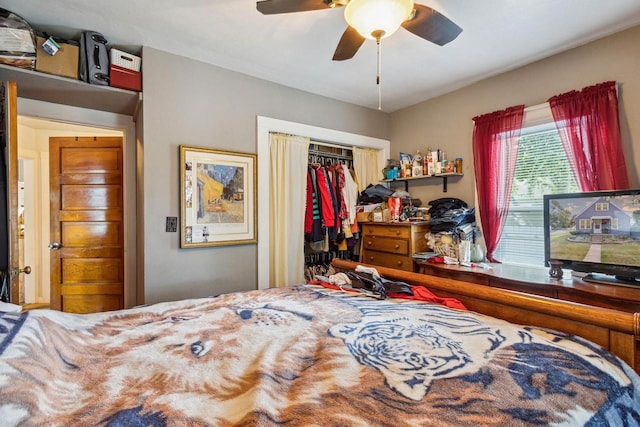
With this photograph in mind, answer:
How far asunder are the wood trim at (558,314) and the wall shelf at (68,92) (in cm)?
254

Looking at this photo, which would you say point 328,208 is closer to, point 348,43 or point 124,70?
point 348,43

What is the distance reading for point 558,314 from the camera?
1.18 meters

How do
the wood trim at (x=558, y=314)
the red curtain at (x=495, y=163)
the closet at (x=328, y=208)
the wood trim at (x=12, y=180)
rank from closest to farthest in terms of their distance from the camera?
the wood trim at (x=558, y=314)
the wood trim at (x=12, y=180)
the red curtain at (x=495, y=163)
the closet at (x=328, y=208)

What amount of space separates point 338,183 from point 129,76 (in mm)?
2149

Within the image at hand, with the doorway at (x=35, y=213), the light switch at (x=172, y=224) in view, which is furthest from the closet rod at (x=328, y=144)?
the doorway at (x=35, y=213)

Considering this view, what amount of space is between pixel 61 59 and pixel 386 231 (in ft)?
9.61

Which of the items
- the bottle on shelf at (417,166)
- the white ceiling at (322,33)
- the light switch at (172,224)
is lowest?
the light switch at (172,224)

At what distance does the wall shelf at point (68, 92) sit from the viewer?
77.6 inches

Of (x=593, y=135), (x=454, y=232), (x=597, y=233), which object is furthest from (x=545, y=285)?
(x=593, y=135)

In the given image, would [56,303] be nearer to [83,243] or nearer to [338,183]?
[83,243]

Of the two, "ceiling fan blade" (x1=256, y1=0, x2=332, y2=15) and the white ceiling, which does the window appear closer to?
the white ceiling

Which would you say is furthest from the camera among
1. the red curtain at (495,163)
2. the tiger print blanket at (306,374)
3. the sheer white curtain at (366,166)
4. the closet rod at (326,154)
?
the sheer white curtain at (366,166)

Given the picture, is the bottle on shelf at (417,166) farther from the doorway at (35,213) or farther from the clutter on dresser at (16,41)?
the doorway at (35,213)

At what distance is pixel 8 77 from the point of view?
198 centimetres
